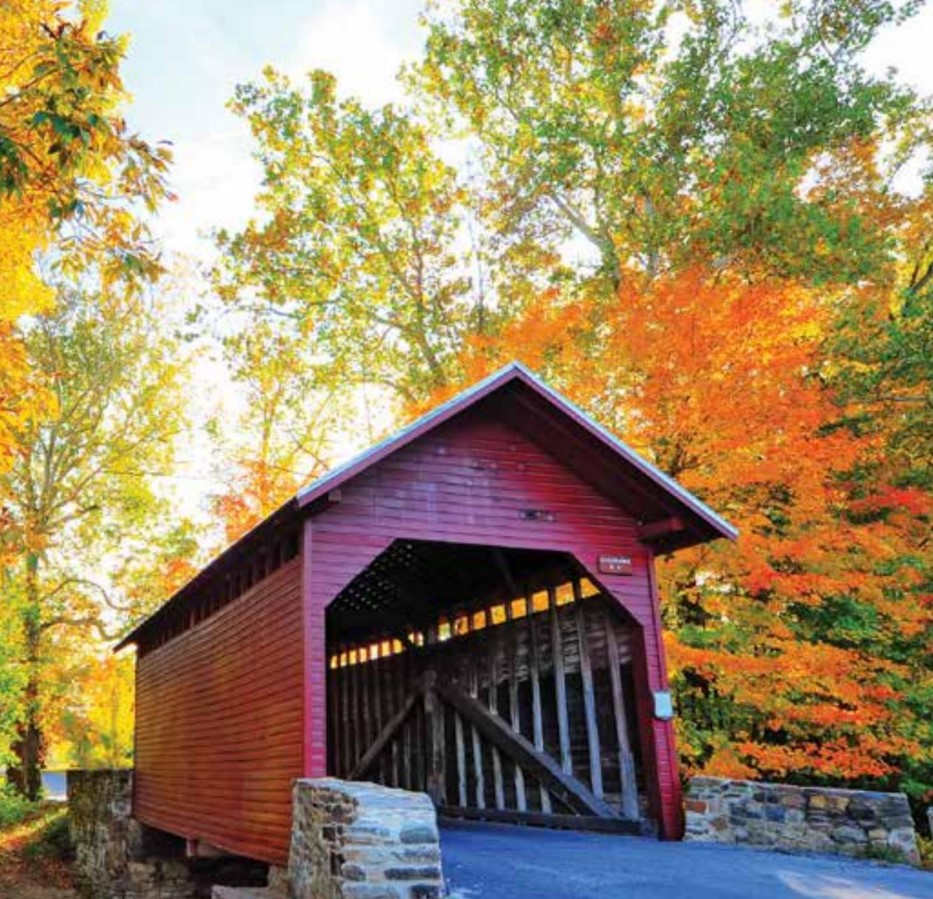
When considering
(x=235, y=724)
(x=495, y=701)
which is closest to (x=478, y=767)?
(x=495, y=701)

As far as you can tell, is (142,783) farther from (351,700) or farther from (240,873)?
(351,700)

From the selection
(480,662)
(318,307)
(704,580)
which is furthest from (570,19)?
Answer: (480,662)

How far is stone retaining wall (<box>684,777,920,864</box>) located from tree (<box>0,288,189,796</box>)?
61.3 ft

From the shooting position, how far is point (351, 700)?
15477mm

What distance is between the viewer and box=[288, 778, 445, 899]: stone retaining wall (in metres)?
5.98

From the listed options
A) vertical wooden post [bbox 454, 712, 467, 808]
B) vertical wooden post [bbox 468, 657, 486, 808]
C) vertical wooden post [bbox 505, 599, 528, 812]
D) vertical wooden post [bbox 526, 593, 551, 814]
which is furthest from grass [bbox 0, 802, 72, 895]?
vertical wooden post [bbox 526, 593, 551, 814]

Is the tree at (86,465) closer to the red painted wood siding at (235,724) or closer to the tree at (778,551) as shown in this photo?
the red painted wood siding at (235,724)

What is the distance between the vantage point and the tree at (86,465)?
23.8 m

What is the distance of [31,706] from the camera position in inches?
891

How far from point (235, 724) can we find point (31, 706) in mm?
14876

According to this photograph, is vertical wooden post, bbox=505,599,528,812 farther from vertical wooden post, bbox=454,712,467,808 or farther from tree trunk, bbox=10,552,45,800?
tree trunk, bbox=10,552,45,800

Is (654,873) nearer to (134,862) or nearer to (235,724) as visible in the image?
(235,724)

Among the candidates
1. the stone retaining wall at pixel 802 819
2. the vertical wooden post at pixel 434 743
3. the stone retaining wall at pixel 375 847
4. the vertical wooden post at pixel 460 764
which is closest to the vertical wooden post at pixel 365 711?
the vertical wooden post at pixel 434 743

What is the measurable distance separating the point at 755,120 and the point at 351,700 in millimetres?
12709
